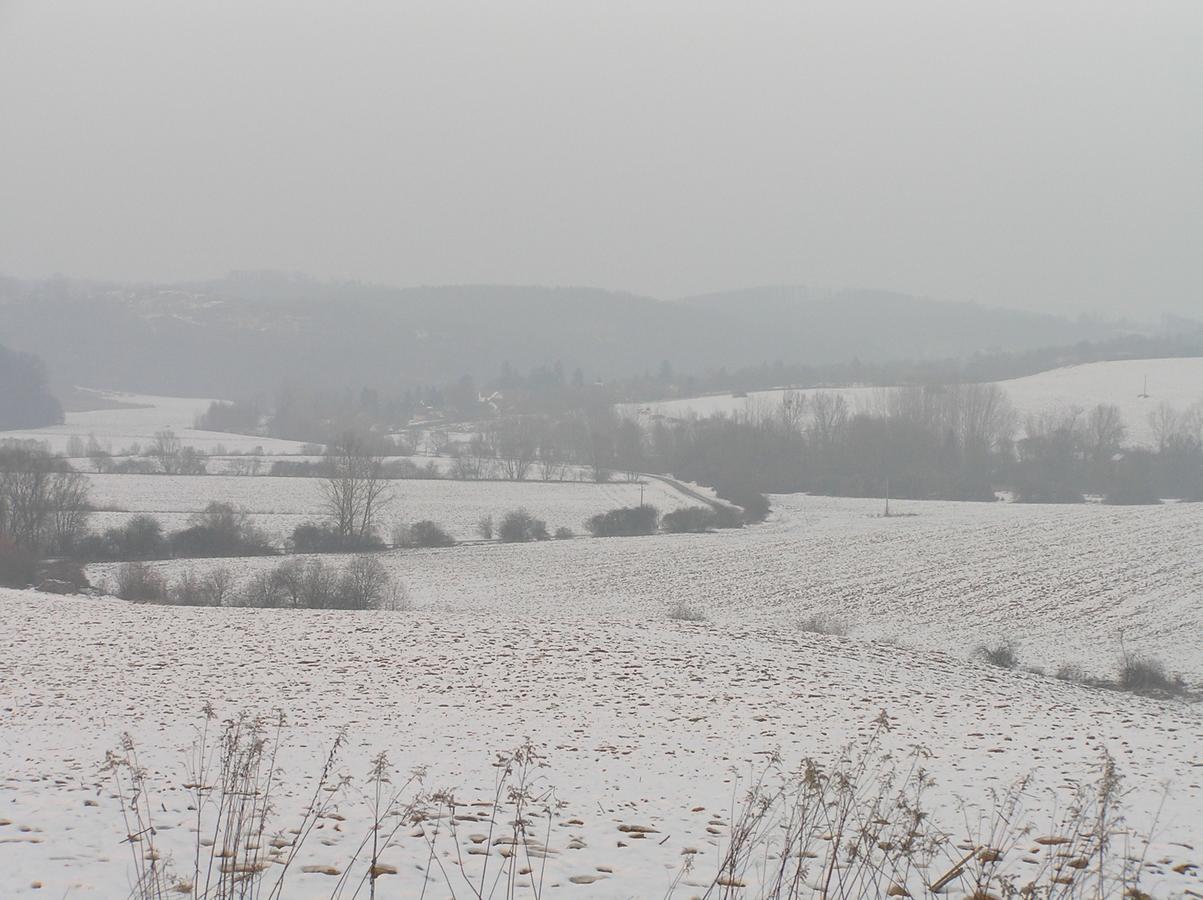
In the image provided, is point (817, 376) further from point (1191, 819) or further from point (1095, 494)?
point (1191, 819)

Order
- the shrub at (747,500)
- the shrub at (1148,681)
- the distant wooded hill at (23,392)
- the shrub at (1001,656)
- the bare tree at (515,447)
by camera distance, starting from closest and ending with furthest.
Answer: the shrub at (1148,681), the shrub at (1001,656), the shrub at (747,500), the distant wooded hill at (23,392), the bare tree at (515,447)

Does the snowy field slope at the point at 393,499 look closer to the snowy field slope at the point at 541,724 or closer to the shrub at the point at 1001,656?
the shrub at the point at 1001,656

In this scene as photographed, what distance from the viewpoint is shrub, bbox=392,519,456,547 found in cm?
5353

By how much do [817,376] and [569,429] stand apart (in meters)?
57.9

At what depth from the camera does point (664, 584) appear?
136 feet

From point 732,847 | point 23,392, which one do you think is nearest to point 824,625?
point 732,847

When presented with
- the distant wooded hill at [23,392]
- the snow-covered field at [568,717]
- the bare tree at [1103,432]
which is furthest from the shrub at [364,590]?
the distant wooded hill at [23,392]

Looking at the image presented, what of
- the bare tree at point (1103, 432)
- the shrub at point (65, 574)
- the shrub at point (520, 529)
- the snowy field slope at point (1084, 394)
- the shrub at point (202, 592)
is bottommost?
the shrub at point (65, 574)

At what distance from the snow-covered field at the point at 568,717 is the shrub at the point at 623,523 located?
1136 inches

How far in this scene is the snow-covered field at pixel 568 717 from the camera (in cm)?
704

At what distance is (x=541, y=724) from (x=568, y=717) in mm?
611

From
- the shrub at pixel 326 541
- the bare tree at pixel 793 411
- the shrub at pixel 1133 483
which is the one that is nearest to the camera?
the shrub at pixel 326 541

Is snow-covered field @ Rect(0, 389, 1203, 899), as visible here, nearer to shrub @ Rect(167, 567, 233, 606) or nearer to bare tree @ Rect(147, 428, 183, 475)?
shrub @ Rect(167, 567, 233, 606)

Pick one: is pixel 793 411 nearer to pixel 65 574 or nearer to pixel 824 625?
pixel 824 625
